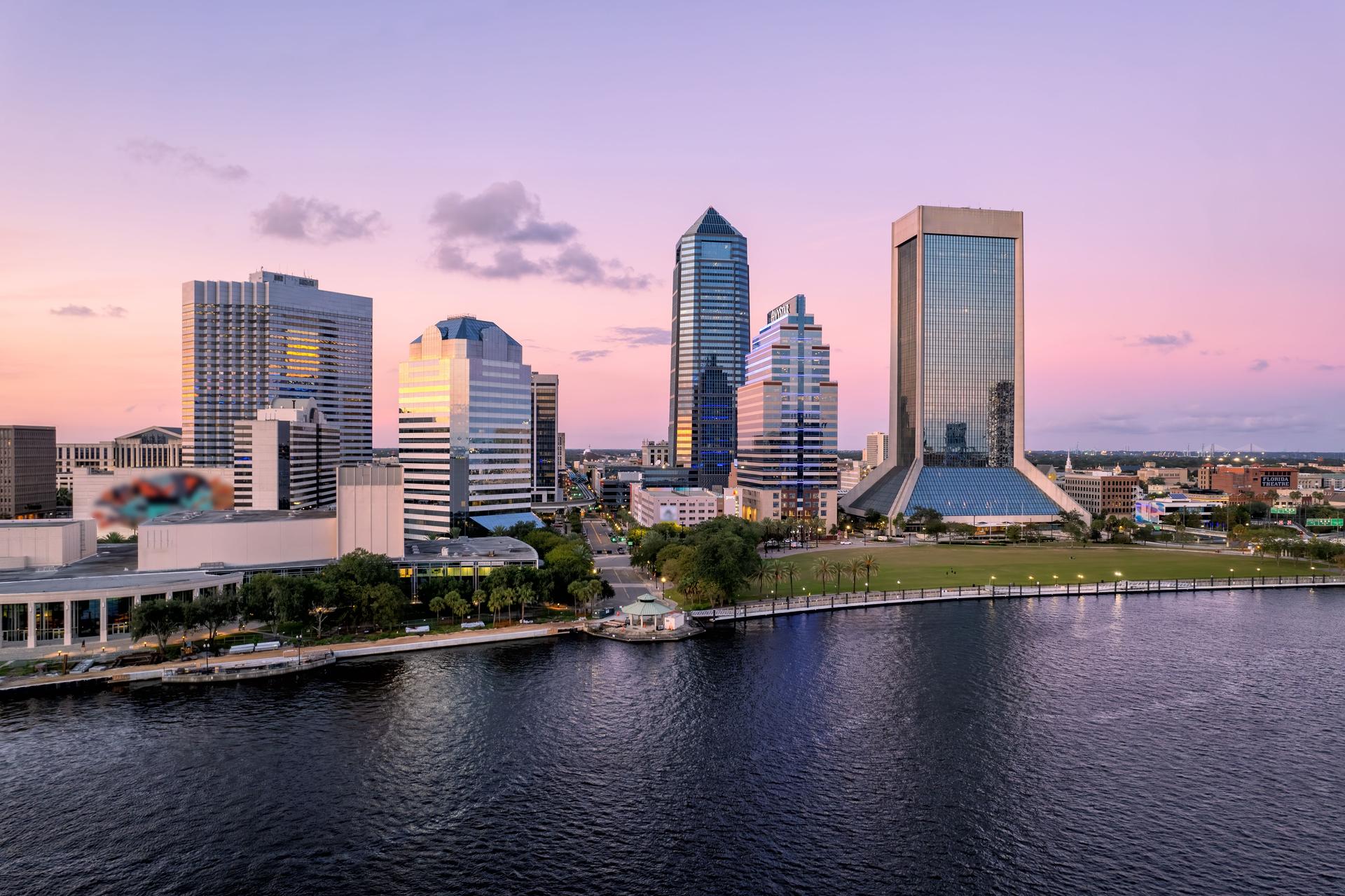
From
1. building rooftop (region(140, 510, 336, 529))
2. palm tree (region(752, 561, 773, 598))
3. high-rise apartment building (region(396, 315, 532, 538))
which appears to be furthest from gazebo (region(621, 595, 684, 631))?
high-rise apartment building (region(396, 315, 532, 538))

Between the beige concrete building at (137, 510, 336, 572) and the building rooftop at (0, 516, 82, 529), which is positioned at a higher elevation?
the building rooftop at (0, 516, 82, 529)

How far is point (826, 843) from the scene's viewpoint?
5716 cm

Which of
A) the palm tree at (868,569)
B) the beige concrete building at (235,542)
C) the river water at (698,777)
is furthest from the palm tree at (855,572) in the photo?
the beige concrete building at (235,542)

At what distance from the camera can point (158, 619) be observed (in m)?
98.9

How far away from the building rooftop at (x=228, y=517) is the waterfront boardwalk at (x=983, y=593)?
229ft

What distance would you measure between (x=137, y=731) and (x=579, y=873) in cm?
5128

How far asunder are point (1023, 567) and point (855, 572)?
150ft

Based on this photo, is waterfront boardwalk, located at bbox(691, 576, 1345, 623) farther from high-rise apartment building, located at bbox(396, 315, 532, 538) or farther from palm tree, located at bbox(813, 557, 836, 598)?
high-rise apartment building, located at bbox(396, 315, 532, 538)

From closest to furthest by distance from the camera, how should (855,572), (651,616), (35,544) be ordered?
(651,616) → (35,544) → (855,572)

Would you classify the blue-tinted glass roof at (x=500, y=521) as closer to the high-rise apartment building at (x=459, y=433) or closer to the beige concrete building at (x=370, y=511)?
the high-rise apartment building at (x=459, y=433)

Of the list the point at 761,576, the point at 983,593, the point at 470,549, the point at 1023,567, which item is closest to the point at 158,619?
the point at 470,549

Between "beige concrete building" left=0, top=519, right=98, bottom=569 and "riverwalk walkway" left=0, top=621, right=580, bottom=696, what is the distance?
4227 centimetres

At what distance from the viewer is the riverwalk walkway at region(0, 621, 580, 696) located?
293 ft

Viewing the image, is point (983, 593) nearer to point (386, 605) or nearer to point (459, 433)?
point (386, 605)
